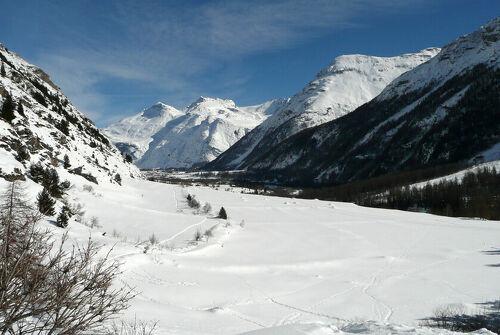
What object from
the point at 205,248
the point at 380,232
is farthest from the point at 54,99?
the point at 380,232

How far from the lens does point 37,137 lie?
28594 mm

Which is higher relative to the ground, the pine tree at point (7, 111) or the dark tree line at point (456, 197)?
the pine tree at point (7, 111)

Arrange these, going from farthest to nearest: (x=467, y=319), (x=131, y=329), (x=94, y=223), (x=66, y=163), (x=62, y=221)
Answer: (x=66, y=163) < (x=94, y=223) < (x=62, y=221) < (x=467, y=319) < (x=131, y=329)

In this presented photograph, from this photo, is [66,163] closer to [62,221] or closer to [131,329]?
[62,221]

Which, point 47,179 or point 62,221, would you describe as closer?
point 62,221

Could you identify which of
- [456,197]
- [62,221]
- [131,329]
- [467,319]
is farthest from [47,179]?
[456,197]

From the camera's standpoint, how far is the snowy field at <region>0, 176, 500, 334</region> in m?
10.1

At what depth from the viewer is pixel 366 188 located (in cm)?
12650

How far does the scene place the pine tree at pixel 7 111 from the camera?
25.1 m

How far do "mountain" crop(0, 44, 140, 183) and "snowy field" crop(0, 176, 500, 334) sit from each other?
126 inches

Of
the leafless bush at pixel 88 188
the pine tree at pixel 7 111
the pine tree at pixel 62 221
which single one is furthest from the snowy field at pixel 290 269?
the pine tree at pixel 7 111

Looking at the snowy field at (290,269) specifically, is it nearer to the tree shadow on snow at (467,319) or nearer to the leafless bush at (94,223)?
the leafless bush at (94,223)

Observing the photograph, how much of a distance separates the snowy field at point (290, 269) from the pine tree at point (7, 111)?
764cm

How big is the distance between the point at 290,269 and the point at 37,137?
25678 millimetres
